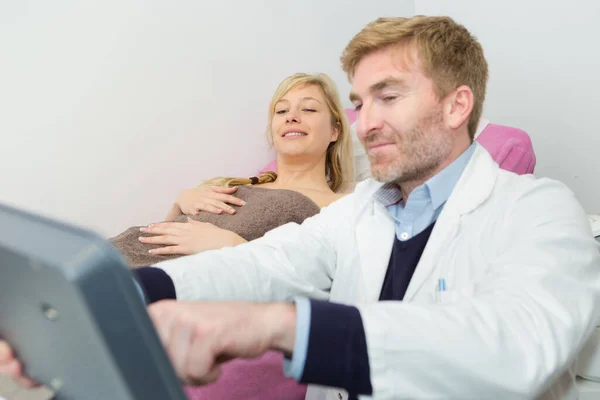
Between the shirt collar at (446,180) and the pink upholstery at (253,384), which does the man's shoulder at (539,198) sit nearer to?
the shirt collar at (446,180)

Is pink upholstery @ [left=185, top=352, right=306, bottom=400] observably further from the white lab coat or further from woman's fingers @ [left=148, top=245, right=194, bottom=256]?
woman's fingers @ [left=148, top=245, right=194, bottom=256]

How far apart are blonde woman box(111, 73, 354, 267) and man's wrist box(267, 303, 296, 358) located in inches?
38.1

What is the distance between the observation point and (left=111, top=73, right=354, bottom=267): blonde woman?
5.13 ft

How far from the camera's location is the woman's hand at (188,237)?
1513 millimetres

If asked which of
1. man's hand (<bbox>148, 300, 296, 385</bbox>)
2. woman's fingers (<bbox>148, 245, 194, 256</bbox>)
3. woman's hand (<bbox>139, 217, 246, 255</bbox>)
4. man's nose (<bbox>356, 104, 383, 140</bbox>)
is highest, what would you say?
man's nose (<bbox>356, 104, 383, 140</bbox>)

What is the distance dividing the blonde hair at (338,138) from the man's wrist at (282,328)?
57.6 inches

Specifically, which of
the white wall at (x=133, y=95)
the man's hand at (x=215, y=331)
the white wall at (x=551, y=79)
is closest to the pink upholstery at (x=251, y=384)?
the man's hand at (x=215, y=331)

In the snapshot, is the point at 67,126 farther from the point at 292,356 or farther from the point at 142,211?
the point at 292,356

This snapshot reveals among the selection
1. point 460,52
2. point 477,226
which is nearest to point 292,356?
point 477,226

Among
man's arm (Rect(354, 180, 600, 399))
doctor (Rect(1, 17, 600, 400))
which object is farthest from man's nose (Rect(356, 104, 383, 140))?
man's arm (Rect(354, 180, 600, 399))

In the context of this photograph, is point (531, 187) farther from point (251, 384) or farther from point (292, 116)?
point (292, 116)

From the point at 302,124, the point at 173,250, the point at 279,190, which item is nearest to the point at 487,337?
the point at 173,250

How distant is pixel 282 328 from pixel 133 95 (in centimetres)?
151

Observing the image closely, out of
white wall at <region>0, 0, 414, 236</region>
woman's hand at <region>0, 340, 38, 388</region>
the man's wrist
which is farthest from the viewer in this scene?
white wall at <region>0, 0, 414, 236</region>
